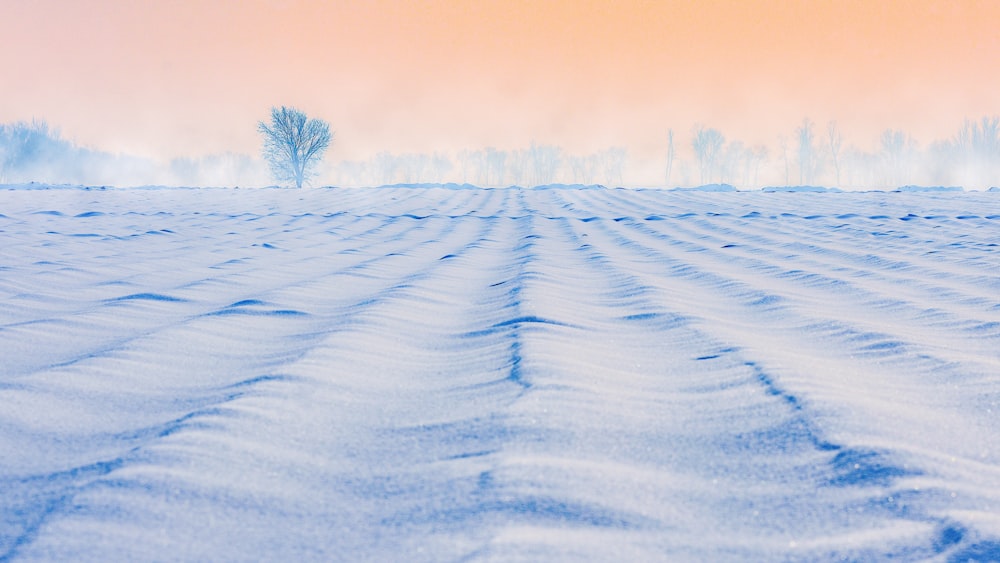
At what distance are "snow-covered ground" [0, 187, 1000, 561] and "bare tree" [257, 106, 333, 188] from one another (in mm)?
37354

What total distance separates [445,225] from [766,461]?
6.02 m

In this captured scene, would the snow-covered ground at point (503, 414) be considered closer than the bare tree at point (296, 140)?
Yes

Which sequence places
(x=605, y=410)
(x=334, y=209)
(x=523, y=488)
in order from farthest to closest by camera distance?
1. (x=334, y=209)
2. (x=605, y=410)
3. (x=523, y=488)

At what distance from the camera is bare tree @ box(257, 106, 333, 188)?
3928 cm

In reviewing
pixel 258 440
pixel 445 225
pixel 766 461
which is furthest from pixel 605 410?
pixel 445 225

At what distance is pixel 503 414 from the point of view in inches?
62.2

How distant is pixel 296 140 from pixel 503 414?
132 feet

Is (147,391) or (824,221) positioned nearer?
(147,391)

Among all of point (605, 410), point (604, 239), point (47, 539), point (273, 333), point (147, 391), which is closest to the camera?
point (47, 539)

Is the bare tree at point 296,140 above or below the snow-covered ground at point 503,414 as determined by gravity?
above

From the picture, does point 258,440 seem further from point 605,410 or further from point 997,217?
point 997,217

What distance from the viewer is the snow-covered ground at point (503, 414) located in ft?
3.62

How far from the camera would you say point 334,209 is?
9.30 meters

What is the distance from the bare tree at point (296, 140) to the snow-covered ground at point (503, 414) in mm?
37354
